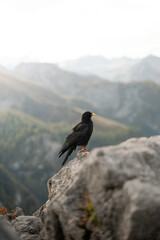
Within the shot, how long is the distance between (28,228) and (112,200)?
660 cm

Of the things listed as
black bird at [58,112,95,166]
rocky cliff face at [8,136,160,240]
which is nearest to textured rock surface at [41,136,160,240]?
rocky cliff face at [8,136,160,240]

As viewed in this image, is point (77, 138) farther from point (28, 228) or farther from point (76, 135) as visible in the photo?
point (28, 228)

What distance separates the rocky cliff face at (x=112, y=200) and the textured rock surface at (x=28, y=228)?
3.56 metres

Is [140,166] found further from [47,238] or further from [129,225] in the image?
[47,238]

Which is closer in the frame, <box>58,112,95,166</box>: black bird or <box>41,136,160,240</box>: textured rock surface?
<box>41,136,160,240</box>: textured rock surface

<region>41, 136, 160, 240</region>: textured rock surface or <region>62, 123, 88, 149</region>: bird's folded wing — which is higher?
<region>62, 123, 88, 149</region>: bird's folded wing

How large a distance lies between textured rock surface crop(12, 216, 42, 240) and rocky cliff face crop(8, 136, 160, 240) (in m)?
3.56

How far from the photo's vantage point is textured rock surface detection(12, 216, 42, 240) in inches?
455

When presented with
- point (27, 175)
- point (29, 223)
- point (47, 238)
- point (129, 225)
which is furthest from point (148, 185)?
point (27, 175)

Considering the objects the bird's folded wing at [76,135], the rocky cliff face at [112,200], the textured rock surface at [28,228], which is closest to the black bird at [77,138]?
the bird's folded wing at [76,135]

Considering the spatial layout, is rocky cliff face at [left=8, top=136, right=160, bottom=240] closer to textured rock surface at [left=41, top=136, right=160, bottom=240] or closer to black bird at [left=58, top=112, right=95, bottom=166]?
textured rock surface at [left=41, top=136, right=160, bottom=240]

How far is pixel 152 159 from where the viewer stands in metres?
8.12

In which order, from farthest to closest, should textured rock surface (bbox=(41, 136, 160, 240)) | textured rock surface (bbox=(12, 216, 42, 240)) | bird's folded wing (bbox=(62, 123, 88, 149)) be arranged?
bird's folded wing (bbox=(62, 123, 88, 149)) → textured rock surface (bbox=(12, 216, 42, 240)) → textured rock surface (bbox=(41, 136, 160, 240))

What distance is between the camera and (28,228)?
12148 mm
